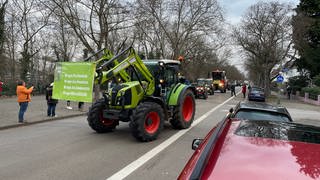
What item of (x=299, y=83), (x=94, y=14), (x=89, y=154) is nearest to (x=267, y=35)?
(x=299, y=83)

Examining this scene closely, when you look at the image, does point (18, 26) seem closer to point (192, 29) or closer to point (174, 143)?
point (192, 29)

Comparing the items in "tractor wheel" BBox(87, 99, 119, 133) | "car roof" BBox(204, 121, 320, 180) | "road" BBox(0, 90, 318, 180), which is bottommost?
"road" BBox(0, 90, 318, 180)

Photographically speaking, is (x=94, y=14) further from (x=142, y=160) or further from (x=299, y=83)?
(x=299, y=83)

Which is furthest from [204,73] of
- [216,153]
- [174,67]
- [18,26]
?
[216,153]

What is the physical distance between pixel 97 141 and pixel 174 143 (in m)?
2.23

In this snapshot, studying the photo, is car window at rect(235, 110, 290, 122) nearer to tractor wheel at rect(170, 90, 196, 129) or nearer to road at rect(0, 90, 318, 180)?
road at rect(0, 90, 318, 180)

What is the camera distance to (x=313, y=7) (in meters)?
42.2

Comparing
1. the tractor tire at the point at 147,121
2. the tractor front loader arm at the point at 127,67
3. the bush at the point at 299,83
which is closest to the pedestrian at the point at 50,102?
the tractor front loader arm at the point at 127,67

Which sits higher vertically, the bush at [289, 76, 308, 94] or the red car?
the bush at [289, 76, 308, 94]

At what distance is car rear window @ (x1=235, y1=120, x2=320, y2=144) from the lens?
120 inches

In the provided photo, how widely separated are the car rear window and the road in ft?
10.7

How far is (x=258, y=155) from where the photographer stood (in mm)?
2639

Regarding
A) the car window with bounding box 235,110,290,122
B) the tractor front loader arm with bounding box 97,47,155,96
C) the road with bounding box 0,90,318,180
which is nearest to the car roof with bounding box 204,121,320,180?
the road with bounding box 0,90,318,180

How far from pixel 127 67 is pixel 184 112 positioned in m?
3.44
